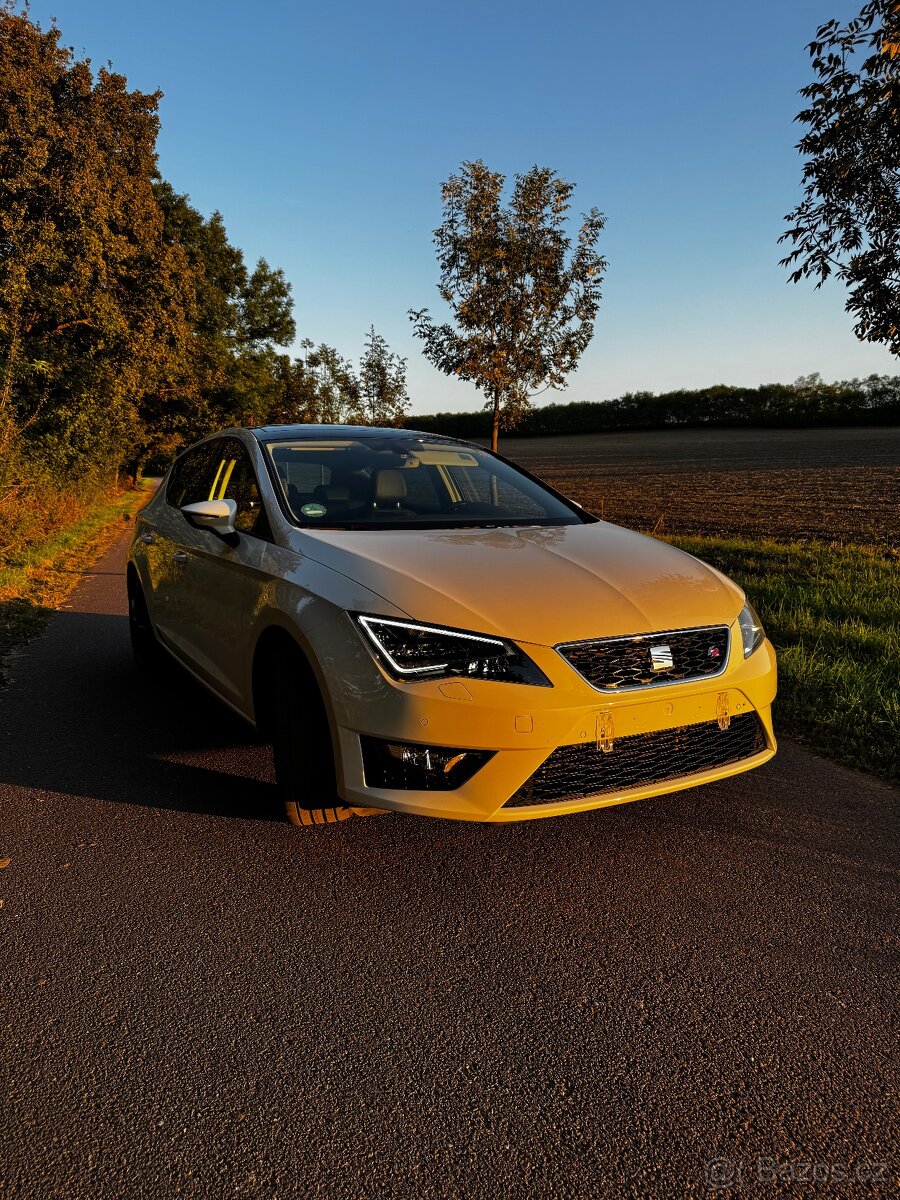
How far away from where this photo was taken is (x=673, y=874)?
3102 millimetres

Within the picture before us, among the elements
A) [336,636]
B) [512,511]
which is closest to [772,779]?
[512,511]

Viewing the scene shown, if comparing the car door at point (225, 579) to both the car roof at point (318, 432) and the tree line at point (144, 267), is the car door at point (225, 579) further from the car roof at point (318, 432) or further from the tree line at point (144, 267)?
the tree line at point (144, 267)

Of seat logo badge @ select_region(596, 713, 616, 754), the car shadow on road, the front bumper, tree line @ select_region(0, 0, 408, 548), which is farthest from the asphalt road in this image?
tree line @ select_region(0, 0, 408, 548)

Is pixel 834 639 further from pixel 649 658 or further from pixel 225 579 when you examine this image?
pixel 225 579

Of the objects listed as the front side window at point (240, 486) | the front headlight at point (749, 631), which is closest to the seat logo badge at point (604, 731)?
the front headlight at point (749, 631)

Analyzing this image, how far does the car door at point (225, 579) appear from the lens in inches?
148

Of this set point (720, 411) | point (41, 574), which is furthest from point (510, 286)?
point (720, 411)

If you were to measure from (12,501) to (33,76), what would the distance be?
16499mm

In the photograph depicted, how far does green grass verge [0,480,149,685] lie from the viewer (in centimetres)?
754

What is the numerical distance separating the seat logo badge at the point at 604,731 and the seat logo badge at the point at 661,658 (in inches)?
11.0

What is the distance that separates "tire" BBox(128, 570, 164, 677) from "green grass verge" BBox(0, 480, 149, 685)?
0.89 m

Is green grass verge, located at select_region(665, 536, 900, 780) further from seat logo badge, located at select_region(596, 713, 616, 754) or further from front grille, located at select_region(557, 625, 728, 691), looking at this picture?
seat logo badge, located at select_region(596, 713, 616, 754)

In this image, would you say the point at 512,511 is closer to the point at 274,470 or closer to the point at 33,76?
the point at 274,470

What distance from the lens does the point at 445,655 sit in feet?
9.43
